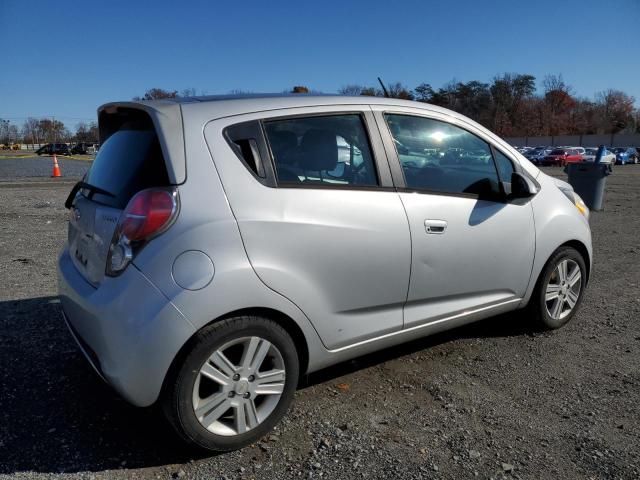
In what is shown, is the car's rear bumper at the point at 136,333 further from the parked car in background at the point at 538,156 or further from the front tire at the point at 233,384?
the parked car in background at the point at 538,156

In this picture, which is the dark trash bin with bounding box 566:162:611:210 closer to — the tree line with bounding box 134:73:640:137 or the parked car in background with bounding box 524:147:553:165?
the parked car in background with bounding box 524:147:553:165

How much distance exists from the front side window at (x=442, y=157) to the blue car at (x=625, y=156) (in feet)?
163

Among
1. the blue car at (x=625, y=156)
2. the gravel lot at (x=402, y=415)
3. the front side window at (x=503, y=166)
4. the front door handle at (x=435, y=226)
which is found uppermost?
the front side window at (x=503, y=166)

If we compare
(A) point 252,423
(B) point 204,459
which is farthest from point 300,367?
(B) point 204,459

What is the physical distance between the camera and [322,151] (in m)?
2.96

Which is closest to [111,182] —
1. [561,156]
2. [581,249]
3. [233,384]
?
[233,384]

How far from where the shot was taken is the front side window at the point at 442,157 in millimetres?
3217

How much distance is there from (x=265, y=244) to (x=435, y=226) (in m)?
1.14

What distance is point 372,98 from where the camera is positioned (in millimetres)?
3305

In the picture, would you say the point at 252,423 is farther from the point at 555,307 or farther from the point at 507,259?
the point at 555,307

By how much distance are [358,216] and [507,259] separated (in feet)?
4.32

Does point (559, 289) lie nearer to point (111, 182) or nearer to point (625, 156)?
point (111, 182)

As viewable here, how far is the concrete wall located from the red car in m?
35.0

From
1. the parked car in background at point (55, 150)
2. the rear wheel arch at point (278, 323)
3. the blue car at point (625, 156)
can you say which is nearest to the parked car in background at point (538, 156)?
the blue car at point (625, 156)
